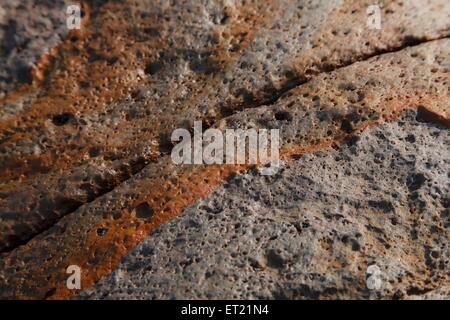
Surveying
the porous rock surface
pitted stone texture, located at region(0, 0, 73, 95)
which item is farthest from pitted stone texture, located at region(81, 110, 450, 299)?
pitted stone texture, located at region(0, 0, 73, 95)

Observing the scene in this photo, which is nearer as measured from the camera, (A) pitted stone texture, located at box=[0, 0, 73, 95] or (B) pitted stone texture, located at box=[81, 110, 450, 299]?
(B) pitted stone texture, located at box=[81, 110, 450, 299]

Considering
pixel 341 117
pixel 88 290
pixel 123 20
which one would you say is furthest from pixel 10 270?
pixel 341 117

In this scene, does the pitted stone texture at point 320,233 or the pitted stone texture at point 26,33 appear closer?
the pitted stone texture at point 320,233

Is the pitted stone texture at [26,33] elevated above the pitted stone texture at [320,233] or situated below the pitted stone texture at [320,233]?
above

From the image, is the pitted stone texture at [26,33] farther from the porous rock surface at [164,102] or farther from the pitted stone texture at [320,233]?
the pitted stone texture at [320,233]

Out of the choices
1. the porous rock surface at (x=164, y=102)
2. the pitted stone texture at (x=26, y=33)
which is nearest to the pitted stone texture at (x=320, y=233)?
the porous rock surface at (x=164, y=102)

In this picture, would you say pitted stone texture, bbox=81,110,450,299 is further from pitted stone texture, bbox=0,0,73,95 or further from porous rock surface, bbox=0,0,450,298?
pitted stone texture, bbox=0,0,73,95

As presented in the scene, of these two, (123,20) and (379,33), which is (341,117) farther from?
(123,20)
